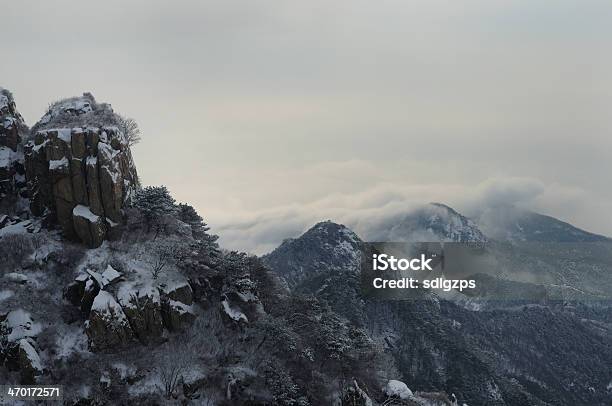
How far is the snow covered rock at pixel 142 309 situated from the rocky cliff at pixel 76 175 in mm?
10479

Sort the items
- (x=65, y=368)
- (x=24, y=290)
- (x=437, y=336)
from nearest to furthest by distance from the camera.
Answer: (x=65, y=368), (x=24, y=290), (x=437, y=336)

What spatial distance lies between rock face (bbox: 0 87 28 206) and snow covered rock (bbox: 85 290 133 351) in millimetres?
27850

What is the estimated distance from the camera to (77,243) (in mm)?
75188

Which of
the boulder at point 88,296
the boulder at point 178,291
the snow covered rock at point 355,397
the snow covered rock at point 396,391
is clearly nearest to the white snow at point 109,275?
the boulder at point 88,296

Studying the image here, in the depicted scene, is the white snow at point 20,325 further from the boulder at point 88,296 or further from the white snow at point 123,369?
the white snow at point 123,369

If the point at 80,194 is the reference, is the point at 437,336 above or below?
below

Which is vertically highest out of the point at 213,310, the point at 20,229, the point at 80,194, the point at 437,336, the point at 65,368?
the point at 80,194

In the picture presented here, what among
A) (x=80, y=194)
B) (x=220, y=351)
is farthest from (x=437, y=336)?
(x=80, y=194)

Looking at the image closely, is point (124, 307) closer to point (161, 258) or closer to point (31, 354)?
point (161, 258)

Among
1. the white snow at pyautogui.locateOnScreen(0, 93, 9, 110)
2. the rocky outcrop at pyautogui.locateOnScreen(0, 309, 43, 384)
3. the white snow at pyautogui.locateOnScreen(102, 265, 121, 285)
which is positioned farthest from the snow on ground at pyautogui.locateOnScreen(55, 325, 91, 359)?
the white snow at pyautogui.locateOnScreen(0, 93, 9, 110)

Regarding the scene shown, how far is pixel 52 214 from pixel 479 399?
13280cm

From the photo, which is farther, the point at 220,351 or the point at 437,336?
the point at 437,336

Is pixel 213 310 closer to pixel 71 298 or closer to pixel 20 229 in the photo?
pixel 71 298

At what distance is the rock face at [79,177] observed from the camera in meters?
75.1
